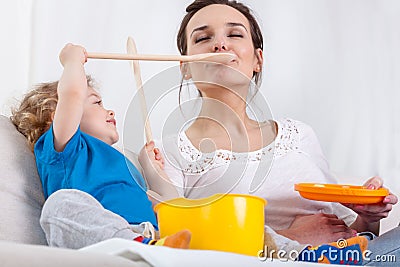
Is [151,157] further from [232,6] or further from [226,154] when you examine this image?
[232,6]

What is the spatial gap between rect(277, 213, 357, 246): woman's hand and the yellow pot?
0.39 metres

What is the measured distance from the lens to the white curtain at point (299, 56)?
6.50ft

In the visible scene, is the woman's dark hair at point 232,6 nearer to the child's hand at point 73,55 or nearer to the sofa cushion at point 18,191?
the child's hand at point 73,55

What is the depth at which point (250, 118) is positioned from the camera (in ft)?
5.59

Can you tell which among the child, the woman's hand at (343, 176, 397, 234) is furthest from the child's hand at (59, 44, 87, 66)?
the woman's hand at (343, 176, 397, 234)

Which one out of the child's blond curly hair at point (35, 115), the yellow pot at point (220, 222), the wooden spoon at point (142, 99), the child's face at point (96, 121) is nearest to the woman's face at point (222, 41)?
the wooden spoon at point (142, 99)

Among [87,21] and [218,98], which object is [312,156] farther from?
[87,21]

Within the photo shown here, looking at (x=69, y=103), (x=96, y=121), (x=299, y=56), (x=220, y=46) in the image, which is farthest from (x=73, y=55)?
(x=299, y=56)

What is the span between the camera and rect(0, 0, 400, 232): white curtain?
1.98m

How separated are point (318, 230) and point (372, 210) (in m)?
0.12

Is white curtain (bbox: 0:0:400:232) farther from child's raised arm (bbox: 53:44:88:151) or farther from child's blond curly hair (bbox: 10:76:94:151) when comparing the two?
child's raised arm (bbox: 53:44:88:151)

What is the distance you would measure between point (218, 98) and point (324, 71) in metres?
0.53

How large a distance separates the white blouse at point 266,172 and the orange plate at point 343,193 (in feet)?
0.60

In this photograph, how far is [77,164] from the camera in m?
1.36
